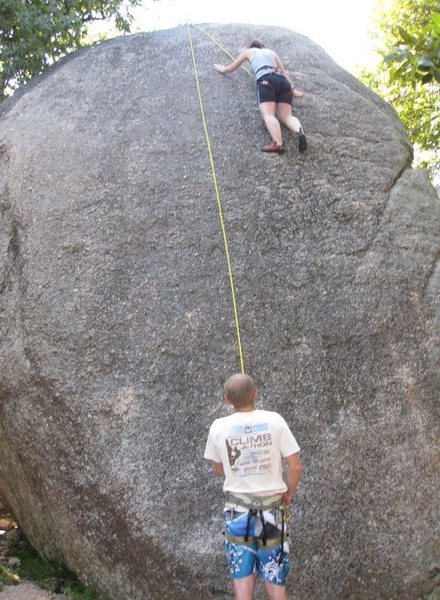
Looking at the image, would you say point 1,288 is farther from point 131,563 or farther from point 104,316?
point 131,563

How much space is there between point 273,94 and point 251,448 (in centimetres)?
382

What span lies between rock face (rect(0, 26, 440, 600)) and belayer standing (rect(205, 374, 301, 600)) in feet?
3.11

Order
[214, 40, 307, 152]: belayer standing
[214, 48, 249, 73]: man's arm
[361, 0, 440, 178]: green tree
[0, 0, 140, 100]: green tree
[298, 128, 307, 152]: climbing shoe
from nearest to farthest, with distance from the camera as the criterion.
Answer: [298, 128, 307, 152]: climbing shoe → [214, 40, 307, 152]: belayer standing → [214, 48, 249, 73]: man's arm → [0, 0, 140, 100]: green tree → [361, 0, 440, 178]: green tree

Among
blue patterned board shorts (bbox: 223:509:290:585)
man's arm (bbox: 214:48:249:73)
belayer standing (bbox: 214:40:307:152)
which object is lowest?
blue patterned board shorts (bbox: 223:509:290:585)

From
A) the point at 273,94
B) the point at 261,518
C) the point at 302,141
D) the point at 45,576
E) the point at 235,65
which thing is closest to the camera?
the point at 261,518

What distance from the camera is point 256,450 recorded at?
350 centimetres

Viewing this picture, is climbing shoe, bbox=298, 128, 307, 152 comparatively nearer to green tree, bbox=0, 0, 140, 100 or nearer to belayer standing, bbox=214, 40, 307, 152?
belayer standing, bbox=214, 40, 307, 152

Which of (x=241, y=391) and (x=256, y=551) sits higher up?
(x=241, y=391)

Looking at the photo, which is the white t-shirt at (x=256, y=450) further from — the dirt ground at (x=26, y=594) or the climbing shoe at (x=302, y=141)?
the climbing shoe at (x=302, y=141)

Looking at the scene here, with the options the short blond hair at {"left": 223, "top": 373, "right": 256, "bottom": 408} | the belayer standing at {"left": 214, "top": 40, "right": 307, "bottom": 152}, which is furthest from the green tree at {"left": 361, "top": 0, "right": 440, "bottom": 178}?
the short blond hair at {"left": 223, "top": 373, "right": 256, "bottom": 408}

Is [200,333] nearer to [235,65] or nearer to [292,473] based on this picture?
[292,473]

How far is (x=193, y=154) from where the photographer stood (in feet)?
19.7

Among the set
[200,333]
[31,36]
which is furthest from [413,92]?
[200,333]

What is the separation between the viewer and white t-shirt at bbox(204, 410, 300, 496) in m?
3.50
